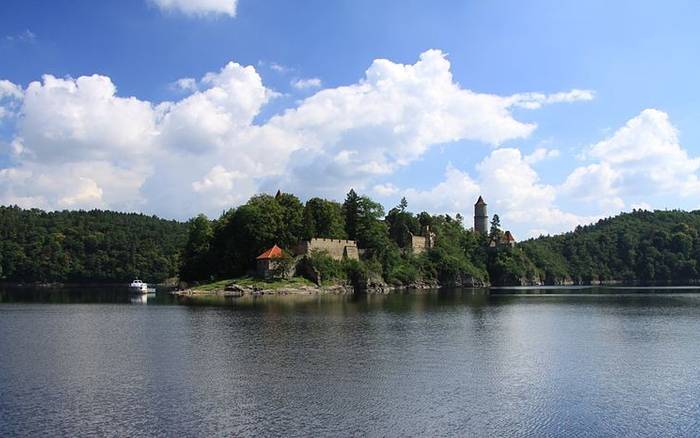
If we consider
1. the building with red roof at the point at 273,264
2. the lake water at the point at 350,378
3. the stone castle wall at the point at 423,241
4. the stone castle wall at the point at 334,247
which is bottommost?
the lake water at the point at 350,378

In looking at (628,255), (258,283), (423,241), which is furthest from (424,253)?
(628,255)

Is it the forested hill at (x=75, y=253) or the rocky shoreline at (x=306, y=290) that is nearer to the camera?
the rocky shoreline at (x=306, y=290)

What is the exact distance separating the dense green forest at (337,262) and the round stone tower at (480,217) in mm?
11100

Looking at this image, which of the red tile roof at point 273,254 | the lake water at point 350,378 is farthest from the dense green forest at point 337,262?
the lake water at point 350,378

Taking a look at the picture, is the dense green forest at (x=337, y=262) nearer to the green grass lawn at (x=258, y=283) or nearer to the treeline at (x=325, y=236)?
the treeline at (x=325, y=236)

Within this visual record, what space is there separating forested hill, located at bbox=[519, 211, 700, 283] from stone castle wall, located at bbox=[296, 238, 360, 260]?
7833cm

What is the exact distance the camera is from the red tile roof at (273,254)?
92750 millimetres

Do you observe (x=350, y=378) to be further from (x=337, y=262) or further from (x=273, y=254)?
(x=337, y=262)

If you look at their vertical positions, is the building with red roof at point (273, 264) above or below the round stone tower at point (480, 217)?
below

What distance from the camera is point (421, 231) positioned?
13638cm

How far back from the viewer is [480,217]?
175000 millimetres

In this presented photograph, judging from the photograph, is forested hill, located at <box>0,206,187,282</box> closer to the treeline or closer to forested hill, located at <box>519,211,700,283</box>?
the treeline

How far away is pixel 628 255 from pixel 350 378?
179494mm

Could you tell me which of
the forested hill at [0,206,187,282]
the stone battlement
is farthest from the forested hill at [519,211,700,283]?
the forested hill at [0,206,187,282]
